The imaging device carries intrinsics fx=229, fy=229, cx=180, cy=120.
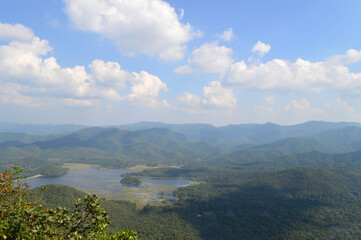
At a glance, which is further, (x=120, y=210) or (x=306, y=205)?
(x=306, y=205)

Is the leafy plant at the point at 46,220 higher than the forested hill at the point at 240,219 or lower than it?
higher

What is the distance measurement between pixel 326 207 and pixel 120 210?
16349 cm

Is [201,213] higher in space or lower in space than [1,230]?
lower

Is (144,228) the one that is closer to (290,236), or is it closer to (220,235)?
(220,235)

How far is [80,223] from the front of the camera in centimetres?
1873

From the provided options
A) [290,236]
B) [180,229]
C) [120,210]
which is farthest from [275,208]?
[120,210]

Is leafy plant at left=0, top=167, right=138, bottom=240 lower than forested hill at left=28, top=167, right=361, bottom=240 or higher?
higher

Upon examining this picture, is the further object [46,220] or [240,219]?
[240,219]

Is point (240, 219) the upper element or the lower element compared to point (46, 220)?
lower

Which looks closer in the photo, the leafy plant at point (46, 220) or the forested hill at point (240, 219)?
the leafy plant at point (46, 220)

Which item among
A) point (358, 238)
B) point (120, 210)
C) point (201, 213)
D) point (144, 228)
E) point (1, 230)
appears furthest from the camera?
point (201, 213)

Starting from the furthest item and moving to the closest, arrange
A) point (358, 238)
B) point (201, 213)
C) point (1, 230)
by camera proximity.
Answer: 1. point (201, 213)
2. point (358, 238)
3. point (1, 230)

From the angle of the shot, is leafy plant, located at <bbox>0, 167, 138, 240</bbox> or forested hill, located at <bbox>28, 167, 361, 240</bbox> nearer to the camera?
leafy plant, located at <bbox>0, 167, 138, 240</bbox>

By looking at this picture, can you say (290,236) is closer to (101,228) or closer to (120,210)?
(120,210)
